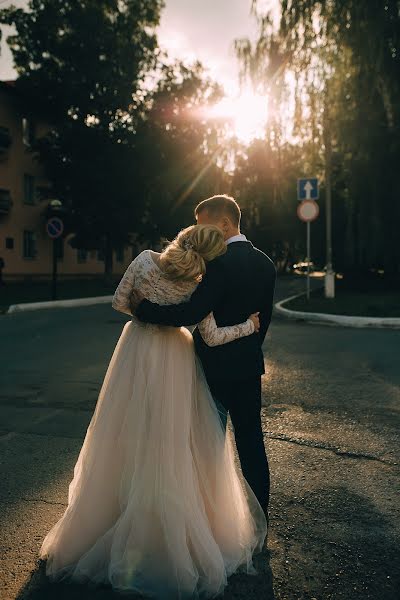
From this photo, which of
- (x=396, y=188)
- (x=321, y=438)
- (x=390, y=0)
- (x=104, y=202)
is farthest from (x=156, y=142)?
(x=321, y=438)

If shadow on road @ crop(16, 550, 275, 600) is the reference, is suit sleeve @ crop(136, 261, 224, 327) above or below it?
above

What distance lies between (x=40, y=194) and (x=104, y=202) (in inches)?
176

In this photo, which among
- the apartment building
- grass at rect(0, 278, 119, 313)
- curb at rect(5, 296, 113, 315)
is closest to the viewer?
curb at rect(5, 296, 113, 315)

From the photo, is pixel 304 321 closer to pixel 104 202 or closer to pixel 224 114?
pixel 104 202

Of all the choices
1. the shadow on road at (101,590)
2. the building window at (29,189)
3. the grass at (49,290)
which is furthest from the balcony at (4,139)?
the shadow on road at (101,590)

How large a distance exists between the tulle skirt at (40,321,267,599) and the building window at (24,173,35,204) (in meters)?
35.2

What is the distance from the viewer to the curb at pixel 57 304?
692 inches

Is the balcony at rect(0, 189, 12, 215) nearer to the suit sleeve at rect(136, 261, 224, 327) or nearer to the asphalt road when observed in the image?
the asphalt road

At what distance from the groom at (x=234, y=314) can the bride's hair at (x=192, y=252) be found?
0.25 feet

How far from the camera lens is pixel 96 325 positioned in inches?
537

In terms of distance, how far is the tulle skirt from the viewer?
2.65 meters

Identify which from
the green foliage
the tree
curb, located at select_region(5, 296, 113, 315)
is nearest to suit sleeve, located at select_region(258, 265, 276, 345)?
curb, located at select_region(5, 296, 113, 315)

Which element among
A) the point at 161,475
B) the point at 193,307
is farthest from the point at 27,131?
the point at 161,475

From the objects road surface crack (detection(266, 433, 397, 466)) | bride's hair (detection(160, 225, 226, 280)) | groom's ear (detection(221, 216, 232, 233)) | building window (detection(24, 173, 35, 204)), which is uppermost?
building window (detection(24, 173, 35, 204))
